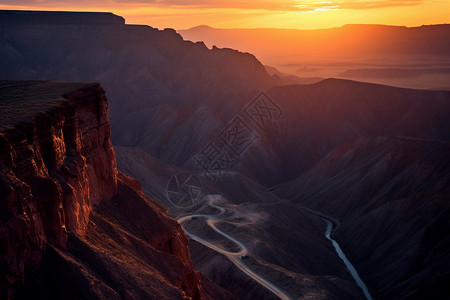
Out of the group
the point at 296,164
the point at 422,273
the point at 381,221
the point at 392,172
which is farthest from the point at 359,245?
the point at 296,164

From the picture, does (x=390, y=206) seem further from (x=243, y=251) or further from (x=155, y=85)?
(x=155, y=85)

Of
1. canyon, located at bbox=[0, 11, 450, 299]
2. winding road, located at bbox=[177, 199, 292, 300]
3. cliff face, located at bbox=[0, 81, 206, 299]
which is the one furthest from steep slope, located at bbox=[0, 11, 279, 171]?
cliff face, located at bbox=[0, 81, 206, 299]

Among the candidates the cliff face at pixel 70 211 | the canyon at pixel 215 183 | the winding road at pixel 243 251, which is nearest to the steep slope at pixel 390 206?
the canyon at pixel 215 183

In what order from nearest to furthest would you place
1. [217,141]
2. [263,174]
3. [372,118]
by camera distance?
[263,174] < [217,141] < [372,118]

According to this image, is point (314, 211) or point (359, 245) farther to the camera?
point (314, 211)

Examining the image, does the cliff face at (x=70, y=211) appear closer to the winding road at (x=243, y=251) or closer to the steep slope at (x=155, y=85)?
the winding road at (x=243, y=251)

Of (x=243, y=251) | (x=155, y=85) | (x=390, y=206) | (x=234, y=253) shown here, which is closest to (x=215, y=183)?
(x=390, y=206)

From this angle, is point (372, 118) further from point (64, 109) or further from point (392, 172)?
point (64, 109)
